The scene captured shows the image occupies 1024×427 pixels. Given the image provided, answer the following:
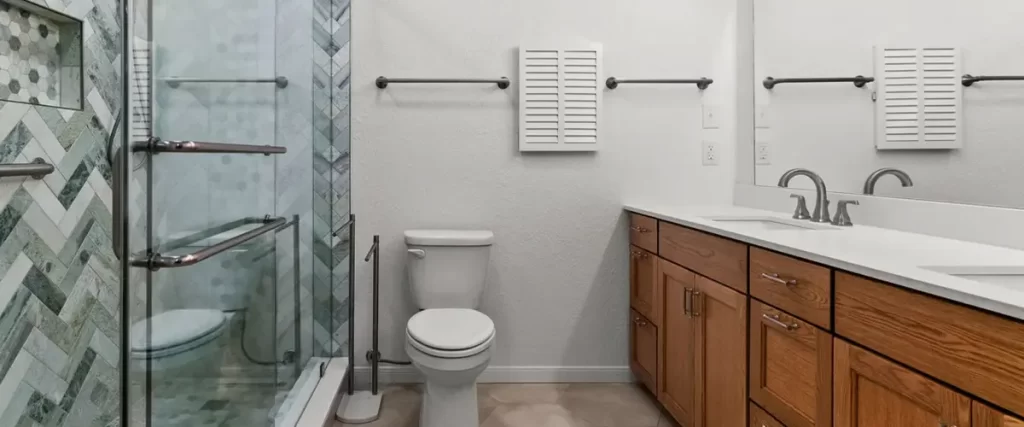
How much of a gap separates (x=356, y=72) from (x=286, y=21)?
1.82 feet

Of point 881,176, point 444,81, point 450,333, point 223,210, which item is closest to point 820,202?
point 881,176

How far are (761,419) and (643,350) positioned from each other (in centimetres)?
98

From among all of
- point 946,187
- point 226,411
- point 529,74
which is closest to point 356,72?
point 529,74

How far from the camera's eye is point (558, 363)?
9.27 feet

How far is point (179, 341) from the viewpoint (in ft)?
4.84

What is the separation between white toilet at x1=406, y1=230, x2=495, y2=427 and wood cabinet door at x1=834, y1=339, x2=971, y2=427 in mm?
1077

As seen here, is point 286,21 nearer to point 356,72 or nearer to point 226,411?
point 356,72

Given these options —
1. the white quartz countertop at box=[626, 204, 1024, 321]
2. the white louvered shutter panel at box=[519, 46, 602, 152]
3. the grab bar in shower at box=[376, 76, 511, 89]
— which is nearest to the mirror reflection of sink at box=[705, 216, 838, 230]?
the white quartz countertop at box=[626, 204, 1024, 321]

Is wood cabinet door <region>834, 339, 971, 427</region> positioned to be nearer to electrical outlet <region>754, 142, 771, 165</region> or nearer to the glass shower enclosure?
the glass shower enclosure

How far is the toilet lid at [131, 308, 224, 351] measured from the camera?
1.30 m

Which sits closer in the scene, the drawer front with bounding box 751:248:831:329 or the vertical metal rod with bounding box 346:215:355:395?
the drawer front with bounding box 751:248:831:329

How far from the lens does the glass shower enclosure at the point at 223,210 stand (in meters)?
1.29

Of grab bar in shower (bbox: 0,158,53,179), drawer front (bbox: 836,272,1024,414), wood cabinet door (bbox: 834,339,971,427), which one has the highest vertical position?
grab bar in shower (bbox: 0,158,53,179)

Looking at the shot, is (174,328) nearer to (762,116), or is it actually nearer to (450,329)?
(450,329)
